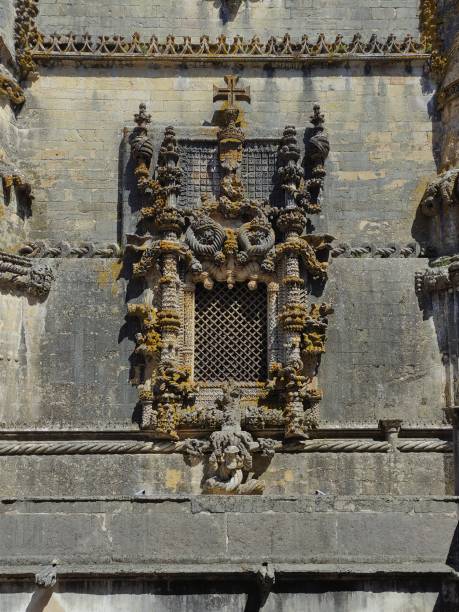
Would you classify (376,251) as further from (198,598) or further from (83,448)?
(198,598)

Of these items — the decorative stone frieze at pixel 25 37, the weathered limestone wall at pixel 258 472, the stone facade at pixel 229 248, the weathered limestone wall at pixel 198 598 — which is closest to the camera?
the weathered limestone wall at pixel 198 598

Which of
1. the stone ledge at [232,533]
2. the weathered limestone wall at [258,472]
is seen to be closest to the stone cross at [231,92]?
the weathered limestone wall at [258,472]

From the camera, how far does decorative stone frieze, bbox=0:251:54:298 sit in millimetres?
15023

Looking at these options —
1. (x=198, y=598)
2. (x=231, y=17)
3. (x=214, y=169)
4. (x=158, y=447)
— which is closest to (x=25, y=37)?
(x=231, y=17)

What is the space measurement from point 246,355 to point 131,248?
2.75m

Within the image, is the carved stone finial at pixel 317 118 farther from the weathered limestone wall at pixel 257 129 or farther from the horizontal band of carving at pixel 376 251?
the horizontal band of carving at pixel 376 251

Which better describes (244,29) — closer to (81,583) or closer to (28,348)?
(28,348)

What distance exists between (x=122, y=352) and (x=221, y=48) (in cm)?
611

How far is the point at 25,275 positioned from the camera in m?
15.2

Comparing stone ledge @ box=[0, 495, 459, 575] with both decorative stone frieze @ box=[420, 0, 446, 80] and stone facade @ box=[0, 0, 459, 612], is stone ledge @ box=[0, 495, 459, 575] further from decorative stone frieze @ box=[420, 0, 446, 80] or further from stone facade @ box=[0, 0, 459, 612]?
decorative stone frieze @ box=[420, 0, 446, 80]

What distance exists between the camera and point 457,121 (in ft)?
53.4

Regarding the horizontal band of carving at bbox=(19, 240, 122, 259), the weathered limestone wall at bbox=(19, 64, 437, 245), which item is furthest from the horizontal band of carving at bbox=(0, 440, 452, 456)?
the weathered limestone wall at bbox=(19, 64, 437, 245)

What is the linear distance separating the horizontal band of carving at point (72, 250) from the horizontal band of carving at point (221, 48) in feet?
12.2

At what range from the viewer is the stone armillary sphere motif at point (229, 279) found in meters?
14.8
